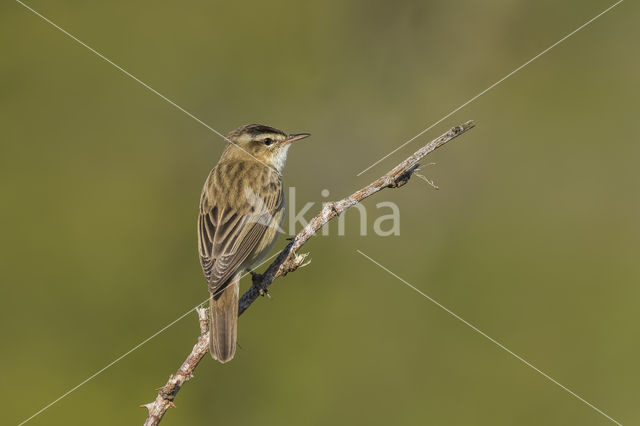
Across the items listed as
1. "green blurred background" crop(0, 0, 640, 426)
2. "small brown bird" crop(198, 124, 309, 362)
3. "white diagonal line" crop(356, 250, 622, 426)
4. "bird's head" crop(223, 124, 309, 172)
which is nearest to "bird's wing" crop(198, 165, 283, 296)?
"small brown bird" crop(198, 124, 309, 362)

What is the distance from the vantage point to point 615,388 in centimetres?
693

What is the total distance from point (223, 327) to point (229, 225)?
98 centimetres

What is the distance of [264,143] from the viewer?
19.7 feet

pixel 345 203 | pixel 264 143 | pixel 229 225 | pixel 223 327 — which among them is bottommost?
pixel 223 327

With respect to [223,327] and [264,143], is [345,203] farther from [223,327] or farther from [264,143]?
[264,143]

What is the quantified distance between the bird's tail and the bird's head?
1.91 metres

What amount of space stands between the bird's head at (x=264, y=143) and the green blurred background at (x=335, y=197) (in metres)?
1.64

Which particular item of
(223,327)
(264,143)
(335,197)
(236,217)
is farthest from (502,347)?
(223,327)

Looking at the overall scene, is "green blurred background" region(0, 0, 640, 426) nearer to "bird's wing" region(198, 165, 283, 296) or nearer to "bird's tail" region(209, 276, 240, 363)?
"bird's wing" region(198, 165, 283, 296)

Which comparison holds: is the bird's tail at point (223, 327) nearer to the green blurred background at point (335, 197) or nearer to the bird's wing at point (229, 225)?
the bird's wing at point (229, 225)

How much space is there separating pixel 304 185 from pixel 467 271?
2.27 meters

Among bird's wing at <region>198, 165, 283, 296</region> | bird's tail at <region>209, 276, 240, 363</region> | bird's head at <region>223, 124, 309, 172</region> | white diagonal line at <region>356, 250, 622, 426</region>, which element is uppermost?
bird's head at <region>223, 124, 309, 172</region>

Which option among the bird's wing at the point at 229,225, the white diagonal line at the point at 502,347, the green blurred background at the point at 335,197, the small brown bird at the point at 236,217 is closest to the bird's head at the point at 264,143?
the small brown bird at the point at 236,217

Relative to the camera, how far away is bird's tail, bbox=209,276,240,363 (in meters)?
4.14
